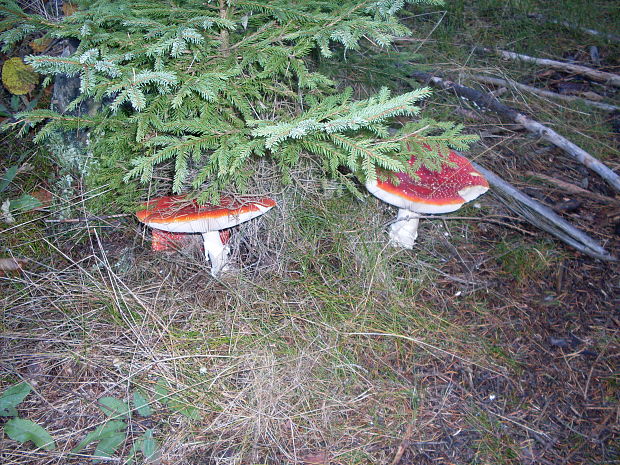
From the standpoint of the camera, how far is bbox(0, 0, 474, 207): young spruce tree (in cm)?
194

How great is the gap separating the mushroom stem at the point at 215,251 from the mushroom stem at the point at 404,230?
1178mm

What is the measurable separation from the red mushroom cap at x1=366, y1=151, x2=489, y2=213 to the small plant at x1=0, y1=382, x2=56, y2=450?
2.08 m

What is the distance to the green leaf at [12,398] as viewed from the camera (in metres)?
2.13

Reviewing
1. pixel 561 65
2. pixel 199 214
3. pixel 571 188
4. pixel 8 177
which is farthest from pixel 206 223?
pixel 561 65

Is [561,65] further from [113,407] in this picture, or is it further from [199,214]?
[113,407]

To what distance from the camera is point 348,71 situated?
3.59m

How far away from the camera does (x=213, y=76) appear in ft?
7.06

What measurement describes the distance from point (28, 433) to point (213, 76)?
1843 mm

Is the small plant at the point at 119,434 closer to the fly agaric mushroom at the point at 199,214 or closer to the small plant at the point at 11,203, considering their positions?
the fly agaric mushroom at the point at 199,214

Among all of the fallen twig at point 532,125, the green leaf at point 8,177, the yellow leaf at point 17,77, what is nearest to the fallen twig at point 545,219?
the fallen twig at point 532,125

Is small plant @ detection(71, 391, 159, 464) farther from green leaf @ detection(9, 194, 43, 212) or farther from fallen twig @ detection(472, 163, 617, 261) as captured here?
fallen twig @ detection(472, 163, 617, 261)

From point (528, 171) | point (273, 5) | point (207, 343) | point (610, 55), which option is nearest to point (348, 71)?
point (273, 5)

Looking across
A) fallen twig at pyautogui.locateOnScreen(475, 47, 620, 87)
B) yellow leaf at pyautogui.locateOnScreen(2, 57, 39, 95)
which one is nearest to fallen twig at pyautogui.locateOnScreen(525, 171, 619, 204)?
fallen twig at pyautogui.locateOnScreen(475, 47, 620, 87)

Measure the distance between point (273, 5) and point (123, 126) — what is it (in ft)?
3.58
